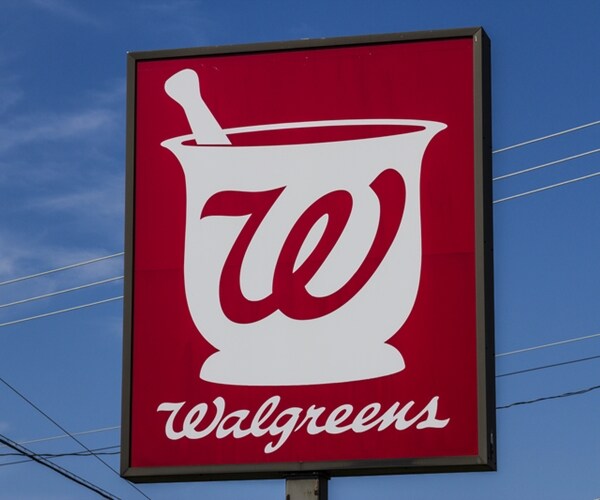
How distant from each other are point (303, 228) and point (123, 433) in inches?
89.9

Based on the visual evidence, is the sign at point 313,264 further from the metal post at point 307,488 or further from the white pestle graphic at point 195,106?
the metal post at point 307,488

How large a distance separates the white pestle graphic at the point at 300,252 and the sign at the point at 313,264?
0.05 feet

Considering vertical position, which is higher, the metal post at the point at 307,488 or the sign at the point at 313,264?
the sign at the point at 313,264

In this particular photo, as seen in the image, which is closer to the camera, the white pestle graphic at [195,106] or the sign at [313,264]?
the sign at [313,264]

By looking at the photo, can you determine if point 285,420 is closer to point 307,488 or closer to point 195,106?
point 307,488

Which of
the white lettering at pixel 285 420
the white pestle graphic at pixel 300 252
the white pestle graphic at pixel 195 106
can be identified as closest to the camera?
the white lettering at pixel 285 420

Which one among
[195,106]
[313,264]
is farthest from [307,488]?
[195,106]

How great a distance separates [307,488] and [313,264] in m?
1.87

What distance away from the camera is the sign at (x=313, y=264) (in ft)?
41.5

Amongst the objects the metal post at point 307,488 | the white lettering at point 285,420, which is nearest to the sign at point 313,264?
the white lettering at point 285,420

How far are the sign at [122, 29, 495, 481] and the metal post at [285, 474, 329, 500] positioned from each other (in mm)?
124

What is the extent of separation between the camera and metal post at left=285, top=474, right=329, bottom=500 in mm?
12578

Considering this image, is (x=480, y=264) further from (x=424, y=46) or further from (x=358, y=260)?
(x=424, y=46)

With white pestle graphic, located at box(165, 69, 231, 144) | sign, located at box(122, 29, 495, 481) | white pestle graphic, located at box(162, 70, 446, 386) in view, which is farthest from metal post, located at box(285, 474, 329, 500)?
white pestle graphic, located at box(165, 69, 231, 144)
